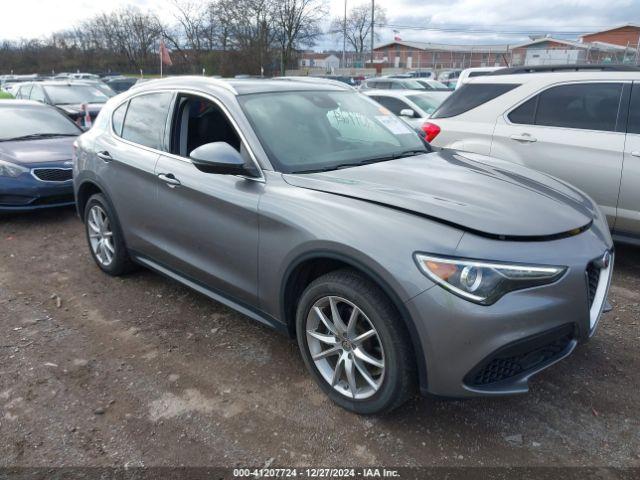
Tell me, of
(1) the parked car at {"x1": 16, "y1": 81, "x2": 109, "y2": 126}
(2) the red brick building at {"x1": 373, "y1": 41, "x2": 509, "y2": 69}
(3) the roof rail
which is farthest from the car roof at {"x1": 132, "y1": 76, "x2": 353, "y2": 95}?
(2) the red brick building at {"x1": 373, "y1": 41, "x2": 509, "y2": 69}

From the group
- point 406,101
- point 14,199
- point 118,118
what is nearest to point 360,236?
point 118,118

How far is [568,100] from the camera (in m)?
4.93

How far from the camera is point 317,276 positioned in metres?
2.89

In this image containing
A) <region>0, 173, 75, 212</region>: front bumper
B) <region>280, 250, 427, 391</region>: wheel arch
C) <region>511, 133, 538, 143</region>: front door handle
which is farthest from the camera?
<region>0, 173, 75, 212</region>: front bumper

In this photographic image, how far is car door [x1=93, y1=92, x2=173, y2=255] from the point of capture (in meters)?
3.85

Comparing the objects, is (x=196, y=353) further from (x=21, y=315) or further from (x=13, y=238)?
(x=13, y=238)

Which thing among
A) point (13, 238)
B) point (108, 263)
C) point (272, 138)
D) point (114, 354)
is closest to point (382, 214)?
point (272, 138)

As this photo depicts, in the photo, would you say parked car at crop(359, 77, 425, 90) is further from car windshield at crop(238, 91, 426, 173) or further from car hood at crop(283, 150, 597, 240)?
car hood at crop(283, 150, 597, 240)

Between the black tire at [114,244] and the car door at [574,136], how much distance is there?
144 inches

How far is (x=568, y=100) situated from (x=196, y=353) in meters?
4.07

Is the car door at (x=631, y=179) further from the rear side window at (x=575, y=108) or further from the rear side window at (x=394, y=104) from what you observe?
the rear side window at (x=394, y=104)

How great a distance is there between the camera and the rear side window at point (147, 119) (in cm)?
387

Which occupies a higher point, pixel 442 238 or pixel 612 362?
pixel 442 238

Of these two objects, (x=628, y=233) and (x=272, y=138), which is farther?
(x=628, y=233)
